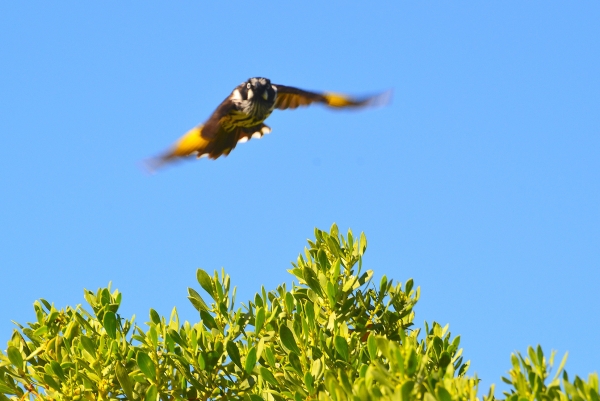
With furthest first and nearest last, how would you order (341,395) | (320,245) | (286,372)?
(320,245) < (286,372) < (341,395)

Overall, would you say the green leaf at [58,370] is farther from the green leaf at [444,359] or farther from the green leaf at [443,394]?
the green leaf at [443,394]

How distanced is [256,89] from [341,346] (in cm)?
286

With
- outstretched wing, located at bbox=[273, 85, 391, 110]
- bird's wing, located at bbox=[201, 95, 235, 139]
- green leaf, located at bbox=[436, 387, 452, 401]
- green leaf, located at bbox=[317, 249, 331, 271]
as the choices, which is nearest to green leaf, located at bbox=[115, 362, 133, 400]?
A: green leaf, located at bbox=[317, 249, 331, 271]

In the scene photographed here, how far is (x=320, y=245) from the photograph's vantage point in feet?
18.7

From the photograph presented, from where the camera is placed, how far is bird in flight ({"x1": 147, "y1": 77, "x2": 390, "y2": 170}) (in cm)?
671

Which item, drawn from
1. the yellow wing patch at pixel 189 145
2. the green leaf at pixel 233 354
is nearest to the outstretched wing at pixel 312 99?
the yellow wing patch at pixel 189 145

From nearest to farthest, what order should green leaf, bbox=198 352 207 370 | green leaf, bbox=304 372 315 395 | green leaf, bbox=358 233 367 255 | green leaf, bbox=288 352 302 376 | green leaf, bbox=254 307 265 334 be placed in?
green leaf, bbox=304 372 315 395 < green leaf, bbox=288 352 302 376 < green leaf, bbox=198 352 207 370 < green leaf, bbox=254 307 265 334 < green leaf, bbox=358 233 367 255

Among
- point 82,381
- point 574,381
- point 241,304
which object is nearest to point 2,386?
point 82,381

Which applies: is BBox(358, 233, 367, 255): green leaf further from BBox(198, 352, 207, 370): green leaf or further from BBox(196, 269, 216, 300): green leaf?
BBox(198, 352, 207, 370): green leaf

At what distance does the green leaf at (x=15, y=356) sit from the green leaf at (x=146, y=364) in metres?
0.89

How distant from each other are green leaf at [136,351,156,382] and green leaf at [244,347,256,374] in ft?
1.81

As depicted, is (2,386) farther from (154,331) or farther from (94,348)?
(154,331)

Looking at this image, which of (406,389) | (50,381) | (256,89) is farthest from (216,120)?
(406,389)

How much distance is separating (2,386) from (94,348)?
0.69m
